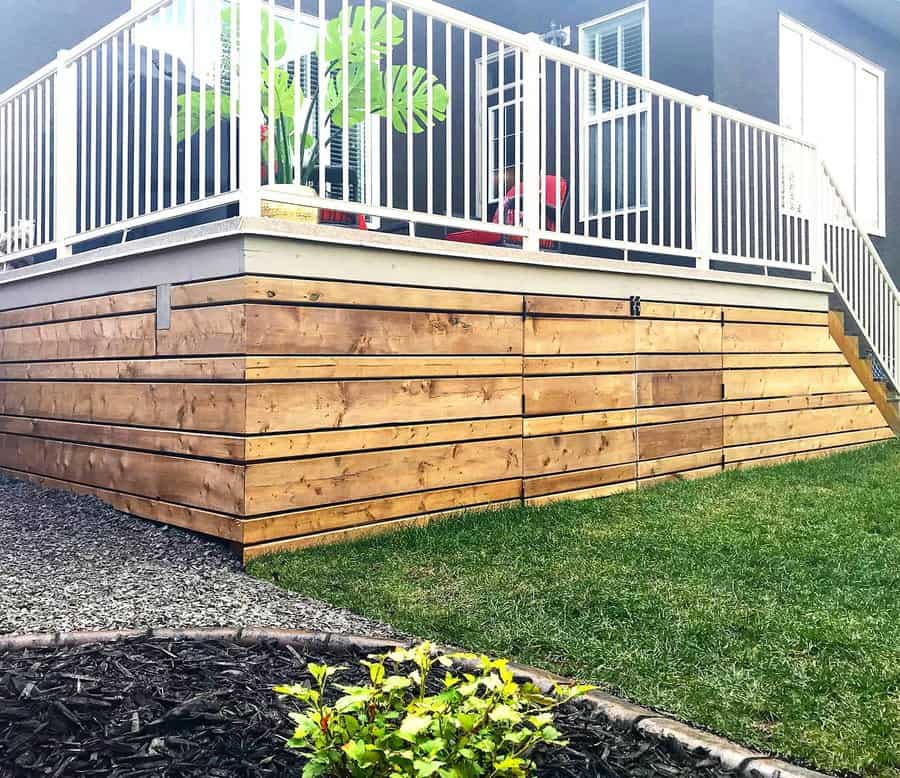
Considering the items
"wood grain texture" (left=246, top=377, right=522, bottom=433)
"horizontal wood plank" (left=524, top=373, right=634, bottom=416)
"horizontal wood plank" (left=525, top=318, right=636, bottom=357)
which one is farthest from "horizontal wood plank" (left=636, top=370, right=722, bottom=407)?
"wood grain texture" (left=246, top=377, right=522, bottom=433)

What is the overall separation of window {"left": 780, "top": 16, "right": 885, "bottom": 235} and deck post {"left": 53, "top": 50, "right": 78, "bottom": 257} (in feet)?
20.9

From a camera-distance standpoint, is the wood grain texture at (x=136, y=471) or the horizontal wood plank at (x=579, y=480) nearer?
the wood grain texture at (x=136, y=471)

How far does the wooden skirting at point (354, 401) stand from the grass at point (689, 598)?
0.75 ft

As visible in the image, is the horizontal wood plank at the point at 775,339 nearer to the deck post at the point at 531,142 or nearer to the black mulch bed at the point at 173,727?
the deck post at the point at 531,142

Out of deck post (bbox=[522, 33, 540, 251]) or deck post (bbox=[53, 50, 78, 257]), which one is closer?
deck post (bbox=[522, 33, 540, 251])

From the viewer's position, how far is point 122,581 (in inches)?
129

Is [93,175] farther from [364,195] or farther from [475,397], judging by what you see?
[364,195]

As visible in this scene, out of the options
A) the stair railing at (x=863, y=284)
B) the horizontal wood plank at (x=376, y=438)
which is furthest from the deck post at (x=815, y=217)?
the horizontal wood plank at (x=376, y=438)

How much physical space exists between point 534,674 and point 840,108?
9060 millimetres

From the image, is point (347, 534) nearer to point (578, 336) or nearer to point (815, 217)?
point (578, 336)

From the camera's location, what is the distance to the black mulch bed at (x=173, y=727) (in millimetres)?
1818

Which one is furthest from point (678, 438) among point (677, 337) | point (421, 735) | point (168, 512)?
point (421, 735)

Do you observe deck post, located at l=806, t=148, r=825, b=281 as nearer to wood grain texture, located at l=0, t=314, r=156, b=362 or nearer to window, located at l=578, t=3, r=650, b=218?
window, located at l=578, t=3, r=650, b=218

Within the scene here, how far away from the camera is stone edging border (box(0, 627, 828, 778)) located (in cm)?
190
